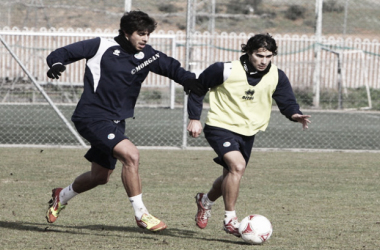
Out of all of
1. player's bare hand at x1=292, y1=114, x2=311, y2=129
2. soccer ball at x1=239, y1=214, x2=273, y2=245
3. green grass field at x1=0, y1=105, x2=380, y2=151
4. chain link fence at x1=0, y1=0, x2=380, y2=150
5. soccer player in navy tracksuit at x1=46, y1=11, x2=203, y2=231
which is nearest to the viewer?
soccer ball at x1=239, y1=214, x2=273, y2=245

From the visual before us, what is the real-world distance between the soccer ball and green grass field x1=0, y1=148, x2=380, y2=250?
0.06 m

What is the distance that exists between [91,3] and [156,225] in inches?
1345

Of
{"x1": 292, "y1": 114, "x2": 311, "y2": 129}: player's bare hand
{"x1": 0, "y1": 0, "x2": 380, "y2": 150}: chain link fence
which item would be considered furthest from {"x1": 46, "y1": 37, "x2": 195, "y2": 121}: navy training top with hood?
{"x1": 0, "y1": 0, "x2": 380, "y2": 150}: chain link fence

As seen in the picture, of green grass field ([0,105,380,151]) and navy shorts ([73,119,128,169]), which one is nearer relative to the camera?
navy shorts ([73,119,128,169])

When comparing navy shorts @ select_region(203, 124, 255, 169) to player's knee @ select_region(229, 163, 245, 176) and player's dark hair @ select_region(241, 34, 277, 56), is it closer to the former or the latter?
player's knee @ select_region(229, 163, 245, 176)

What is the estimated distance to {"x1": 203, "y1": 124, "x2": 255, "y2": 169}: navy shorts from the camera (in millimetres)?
5957

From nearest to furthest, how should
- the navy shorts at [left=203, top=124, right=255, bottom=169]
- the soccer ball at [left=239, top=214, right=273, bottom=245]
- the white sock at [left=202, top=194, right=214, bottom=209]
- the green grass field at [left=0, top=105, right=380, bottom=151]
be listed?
the soccer ball at [left=239, top=214, right=273, bottom=245] < the navy shorts at [left=203, top=124, right=255, bottom=169] < the white sock at [left=202, top=194, right=214, bottom=209] < the green grass field at [left=0, top=105, right=380, bottom=151]

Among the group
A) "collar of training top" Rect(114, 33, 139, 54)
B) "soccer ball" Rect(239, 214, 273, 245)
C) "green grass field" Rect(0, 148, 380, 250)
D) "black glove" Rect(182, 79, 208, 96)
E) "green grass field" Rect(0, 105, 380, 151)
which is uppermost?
"collar of training top" Rect(114, 33, 139, 54)

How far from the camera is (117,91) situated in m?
5.94

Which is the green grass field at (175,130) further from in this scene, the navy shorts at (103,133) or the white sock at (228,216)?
the white sock at (228,216)

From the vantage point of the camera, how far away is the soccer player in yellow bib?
19.4 feet

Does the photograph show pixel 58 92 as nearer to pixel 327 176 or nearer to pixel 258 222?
pixel 327 176

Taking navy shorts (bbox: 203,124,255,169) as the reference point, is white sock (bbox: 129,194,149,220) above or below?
below

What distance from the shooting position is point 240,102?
19.9 feet
